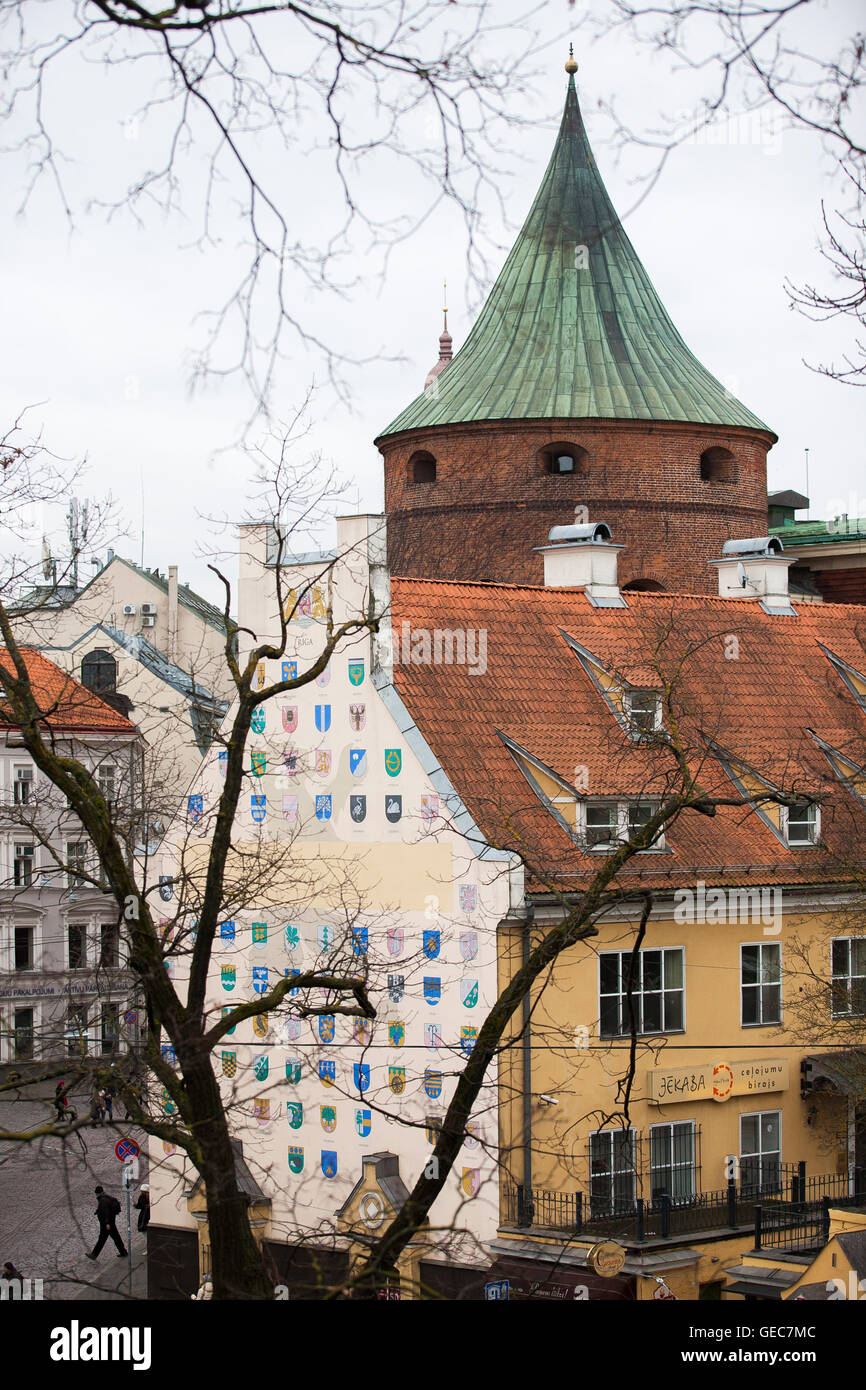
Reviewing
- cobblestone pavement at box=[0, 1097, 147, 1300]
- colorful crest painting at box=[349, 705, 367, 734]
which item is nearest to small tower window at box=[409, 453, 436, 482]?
cobblestone pavement at box=[0, 1097, 147, 1300]

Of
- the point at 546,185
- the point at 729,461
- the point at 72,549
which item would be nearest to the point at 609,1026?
the point at 72,549

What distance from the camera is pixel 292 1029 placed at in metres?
20.7

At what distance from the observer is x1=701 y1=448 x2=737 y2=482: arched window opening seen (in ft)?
113

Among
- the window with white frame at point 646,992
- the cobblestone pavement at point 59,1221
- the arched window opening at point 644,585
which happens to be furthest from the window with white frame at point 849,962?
the arched window opening at point 644,585

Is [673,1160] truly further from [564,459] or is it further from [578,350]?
[578,350]

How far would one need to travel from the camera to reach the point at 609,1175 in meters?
19.1

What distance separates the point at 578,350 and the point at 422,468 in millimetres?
3420

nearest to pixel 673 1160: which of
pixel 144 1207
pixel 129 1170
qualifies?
→ pixel 129 1170

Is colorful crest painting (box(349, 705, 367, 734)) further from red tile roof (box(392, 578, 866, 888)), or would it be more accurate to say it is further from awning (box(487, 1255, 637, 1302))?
awning (box(487, 1255, 637, 1302))

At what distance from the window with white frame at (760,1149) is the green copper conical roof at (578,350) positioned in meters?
14.9

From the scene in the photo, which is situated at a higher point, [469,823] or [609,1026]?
[469,823]

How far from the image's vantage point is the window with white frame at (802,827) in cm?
2264
